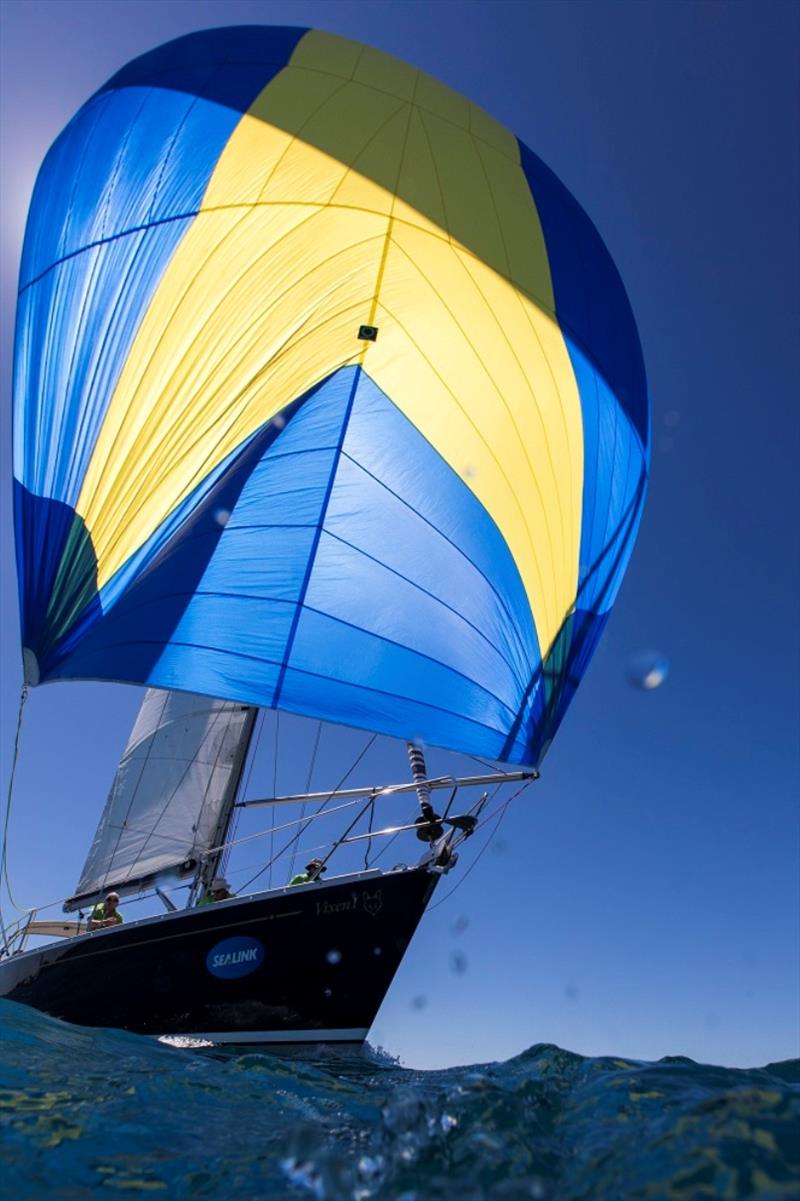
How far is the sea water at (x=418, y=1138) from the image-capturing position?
1.46 m

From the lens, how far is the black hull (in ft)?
19.2

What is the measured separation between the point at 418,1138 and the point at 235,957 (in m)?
4.71

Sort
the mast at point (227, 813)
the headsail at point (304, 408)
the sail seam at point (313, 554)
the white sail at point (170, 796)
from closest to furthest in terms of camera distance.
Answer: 1. the sail seam at point (313, 554)
2. the headsail at point (304, 408)
3. the mast at point (227, 813)
4. the white sail at point (170, 796)

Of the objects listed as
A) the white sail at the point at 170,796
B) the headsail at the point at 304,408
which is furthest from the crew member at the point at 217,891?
the headsail at the point at 304,408

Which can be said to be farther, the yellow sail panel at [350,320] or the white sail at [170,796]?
the white sail at [170,796]

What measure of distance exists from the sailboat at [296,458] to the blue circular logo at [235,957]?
3 cm

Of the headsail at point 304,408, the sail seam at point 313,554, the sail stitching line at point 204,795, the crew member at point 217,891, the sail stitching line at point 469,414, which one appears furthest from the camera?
the sail stitching line at point 204,795

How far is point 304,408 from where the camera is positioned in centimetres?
605

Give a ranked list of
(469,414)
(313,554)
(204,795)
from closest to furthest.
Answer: (313,554) < (469,414) < (204,795)

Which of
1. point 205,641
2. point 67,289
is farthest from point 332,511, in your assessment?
point 67,289

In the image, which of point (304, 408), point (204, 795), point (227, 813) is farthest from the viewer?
point (204, 795)

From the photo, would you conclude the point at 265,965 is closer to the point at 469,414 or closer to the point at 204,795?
the point at 204,795

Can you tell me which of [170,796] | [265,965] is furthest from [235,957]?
[170,796]

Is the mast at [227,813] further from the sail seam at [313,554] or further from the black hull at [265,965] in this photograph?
the sail seam at [313,554]
